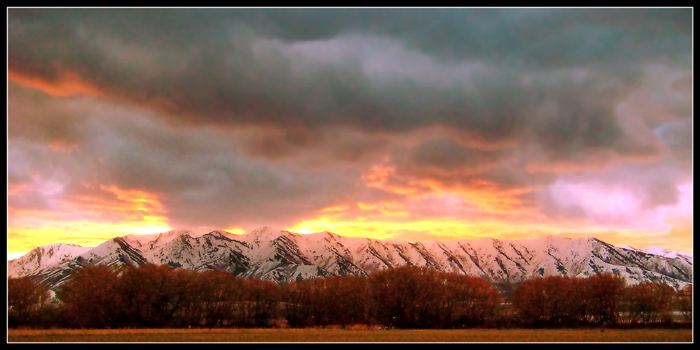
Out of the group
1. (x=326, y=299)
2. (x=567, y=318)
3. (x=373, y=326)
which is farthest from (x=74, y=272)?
(x=567, y=318)

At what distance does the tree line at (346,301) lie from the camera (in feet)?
356

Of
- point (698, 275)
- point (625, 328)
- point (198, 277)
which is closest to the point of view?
point (698, 275)

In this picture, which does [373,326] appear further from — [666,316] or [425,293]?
[666,316]

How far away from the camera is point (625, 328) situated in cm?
10731

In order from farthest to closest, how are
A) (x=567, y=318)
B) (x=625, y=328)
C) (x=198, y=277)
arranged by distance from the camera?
1. (x=198, y=277)
2. (x=567, y=318)
3. (x=625, y=328)

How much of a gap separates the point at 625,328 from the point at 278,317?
6362 cm

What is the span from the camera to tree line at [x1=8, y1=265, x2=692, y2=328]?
108375 mm

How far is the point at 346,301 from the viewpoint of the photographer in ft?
401

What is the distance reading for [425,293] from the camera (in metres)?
121

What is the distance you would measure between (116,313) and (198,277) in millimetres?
20254

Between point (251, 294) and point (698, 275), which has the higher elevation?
point (698, 275)
